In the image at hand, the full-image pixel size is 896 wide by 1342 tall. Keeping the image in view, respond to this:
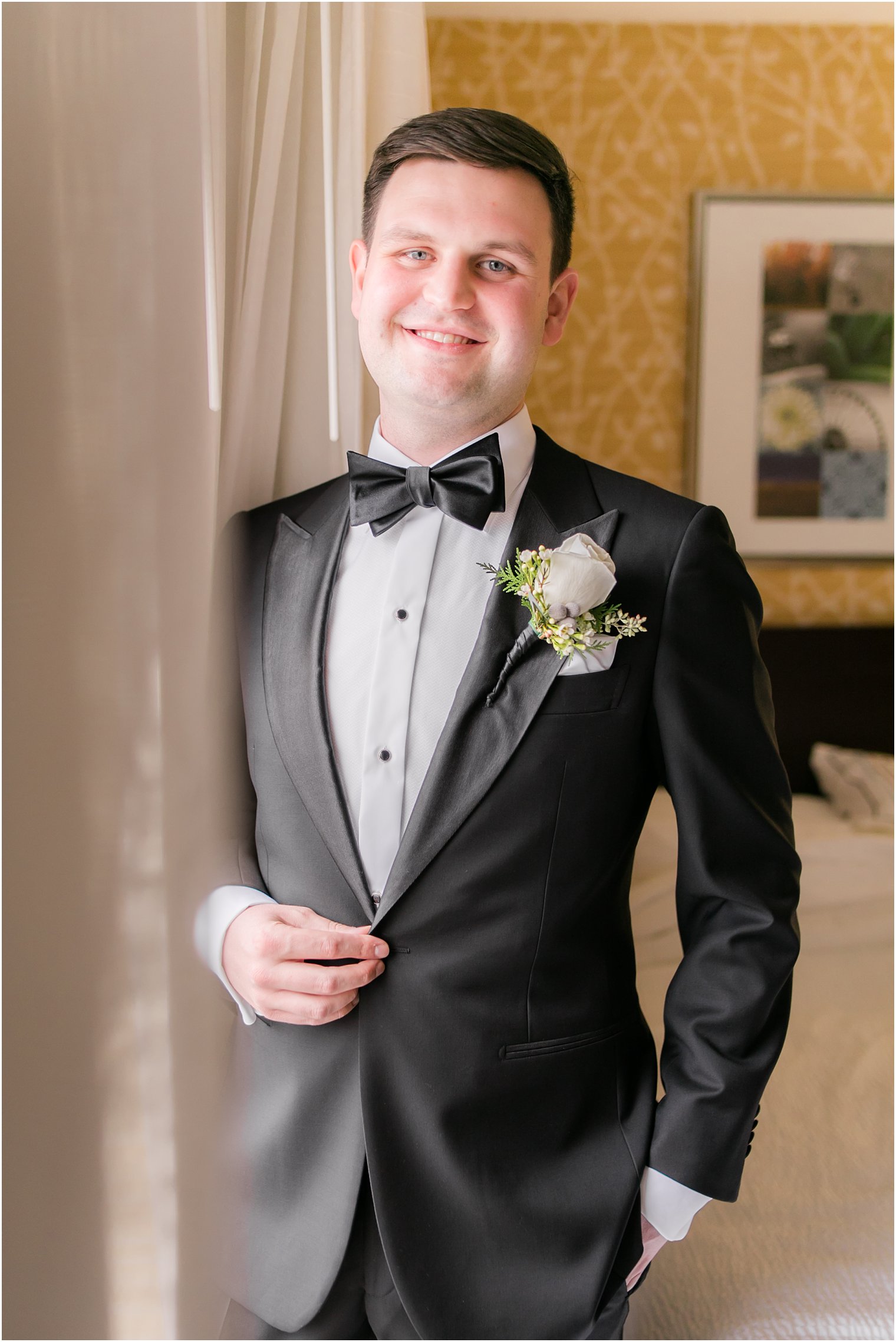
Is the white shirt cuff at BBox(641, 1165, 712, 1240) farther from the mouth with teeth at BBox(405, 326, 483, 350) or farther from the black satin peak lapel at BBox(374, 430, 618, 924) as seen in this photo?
the mouth with teeth at BBox(405, 326, 483, 350)

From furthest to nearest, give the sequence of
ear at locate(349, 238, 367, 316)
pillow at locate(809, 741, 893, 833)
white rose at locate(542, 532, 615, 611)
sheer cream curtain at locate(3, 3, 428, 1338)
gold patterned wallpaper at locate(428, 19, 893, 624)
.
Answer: gold patterned wallpaper at locate(428, 19, 893, 624) < pillow at locate(809, 741, 893, 833) < ear at locate(349, 238, 367, 316) < white rose at locate(542, 532, 615, 611) < sheer cream curtain at locate(3, 3, 428, 1338)

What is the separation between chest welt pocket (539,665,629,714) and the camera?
1.03 meters

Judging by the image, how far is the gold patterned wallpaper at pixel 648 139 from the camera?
10.3ft

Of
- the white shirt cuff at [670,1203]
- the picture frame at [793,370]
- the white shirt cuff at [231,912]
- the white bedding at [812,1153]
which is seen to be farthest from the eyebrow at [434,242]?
the picture frame at [793,370]

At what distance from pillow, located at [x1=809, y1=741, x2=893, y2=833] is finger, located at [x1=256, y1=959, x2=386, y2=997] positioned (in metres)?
2.30

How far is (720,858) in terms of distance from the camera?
1096 mm

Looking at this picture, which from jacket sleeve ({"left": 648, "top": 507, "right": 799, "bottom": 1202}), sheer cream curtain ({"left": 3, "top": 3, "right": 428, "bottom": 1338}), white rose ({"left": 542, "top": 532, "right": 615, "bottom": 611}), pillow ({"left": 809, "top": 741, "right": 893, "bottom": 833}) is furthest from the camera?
pillow ({"left": 809, "top": 741, "right": 893, "bottom": 833})

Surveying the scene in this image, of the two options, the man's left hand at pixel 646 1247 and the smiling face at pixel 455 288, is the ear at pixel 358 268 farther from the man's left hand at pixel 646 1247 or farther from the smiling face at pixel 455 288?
the man's left hand at pixel 646 1247

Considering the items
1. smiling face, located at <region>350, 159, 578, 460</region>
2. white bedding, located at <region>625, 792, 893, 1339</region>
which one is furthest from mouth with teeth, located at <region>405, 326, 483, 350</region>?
white bedding, located at <region>625, 792, 893, 1339</region>

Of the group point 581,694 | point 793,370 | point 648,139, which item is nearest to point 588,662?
point 581,694

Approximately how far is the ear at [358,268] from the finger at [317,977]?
2.47 ft

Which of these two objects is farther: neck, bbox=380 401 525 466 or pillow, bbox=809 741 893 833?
pillow, bbox=809 741 893 833

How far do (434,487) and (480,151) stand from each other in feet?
1.20

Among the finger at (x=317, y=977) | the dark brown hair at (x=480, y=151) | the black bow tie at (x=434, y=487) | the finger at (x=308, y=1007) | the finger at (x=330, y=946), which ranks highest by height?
the dark brown hair at (x=480, y=151)
